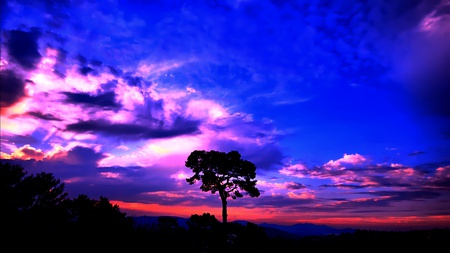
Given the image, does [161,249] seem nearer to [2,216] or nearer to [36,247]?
[36,247]

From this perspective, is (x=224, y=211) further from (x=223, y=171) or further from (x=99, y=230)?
(x=99, y=230)

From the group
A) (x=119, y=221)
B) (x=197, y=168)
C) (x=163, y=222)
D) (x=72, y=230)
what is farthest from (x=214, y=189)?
(x=72, y=230)

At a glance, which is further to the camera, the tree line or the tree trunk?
the tree trunk

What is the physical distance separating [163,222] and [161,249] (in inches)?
176

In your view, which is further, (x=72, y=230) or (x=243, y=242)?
(x=243, y=242)

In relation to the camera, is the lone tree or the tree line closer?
the tree line

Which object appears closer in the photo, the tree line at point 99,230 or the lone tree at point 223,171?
the tree line at point 99,230

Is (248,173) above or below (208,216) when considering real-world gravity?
above

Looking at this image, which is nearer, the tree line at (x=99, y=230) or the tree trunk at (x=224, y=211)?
the tree line at (x=99, y=230)

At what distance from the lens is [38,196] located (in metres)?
21.5

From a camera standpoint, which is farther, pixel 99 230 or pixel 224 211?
pixel 224 211

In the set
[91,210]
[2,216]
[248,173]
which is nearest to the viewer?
[2,216]

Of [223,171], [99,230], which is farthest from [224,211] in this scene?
[99,230]

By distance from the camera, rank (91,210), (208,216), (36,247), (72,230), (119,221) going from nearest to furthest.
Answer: (36,247)
(72,230)
(119,221)
(91,210)
(208,216)
